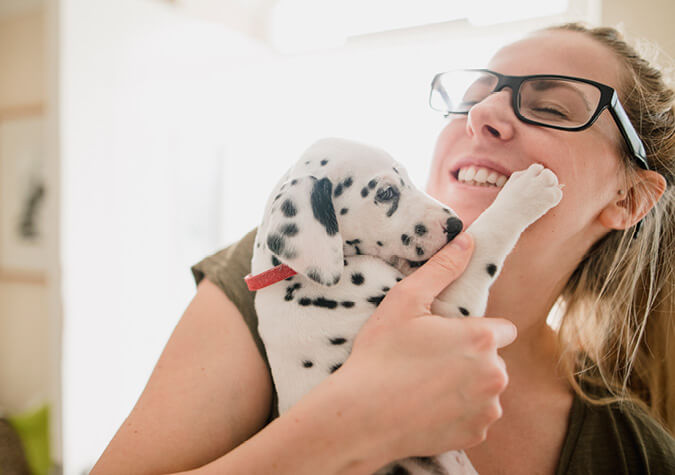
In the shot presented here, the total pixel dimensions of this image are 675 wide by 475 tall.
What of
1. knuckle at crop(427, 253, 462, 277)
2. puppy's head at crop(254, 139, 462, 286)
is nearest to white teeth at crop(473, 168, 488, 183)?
puppy's head at crop(254, 139, 462, 286)

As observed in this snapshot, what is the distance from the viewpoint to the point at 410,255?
106cm

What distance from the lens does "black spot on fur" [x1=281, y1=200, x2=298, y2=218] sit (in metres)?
0.99

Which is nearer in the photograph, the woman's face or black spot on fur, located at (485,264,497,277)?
black spot on fur, located at (485,264,497,277)

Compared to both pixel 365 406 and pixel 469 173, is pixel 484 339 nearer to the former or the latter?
pixel 365 406

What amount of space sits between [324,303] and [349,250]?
151 mm

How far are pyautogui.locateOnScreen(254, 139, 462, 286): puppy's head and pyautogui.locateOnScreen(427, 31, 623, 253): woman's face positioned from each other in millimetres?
289

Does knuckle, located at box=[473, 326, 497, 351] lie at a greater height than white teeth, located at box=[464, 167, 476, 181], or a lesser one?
lesser

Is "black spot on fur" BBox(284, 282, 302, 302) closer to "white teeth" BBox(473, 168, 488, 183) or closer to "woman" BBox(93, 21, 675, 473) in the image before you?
"woman" BBox(93, 21, 675, 473)

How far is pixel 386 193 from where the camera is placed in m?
1.07

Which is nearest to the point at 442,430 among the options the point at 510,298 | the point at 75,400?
the point at 510,298

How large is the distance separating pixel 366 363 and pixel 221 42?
285 cm

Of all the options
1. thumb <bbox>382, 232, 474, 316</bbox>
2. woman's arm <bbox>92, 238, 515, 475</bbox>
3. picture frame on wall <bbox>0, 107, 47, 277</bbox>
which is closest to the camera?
woman's arm <bbox>92, 238, 515, 475</bbox>

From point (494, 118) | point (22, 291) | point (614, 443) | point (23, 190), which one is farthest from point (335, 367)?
point (22, 291)

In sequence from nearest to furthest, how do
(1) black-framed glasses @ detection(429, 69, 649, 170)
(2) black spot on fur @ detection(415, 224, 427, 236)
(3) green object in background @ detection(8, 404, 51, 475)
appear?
1. (2) black spot on fur @ detection(415, 224, 427, 236)
2. (1) black-framed glasses @ detection(429, 69, 649, 170)
3. (3) green object in background @ detection(8, 404, 51, 475)
